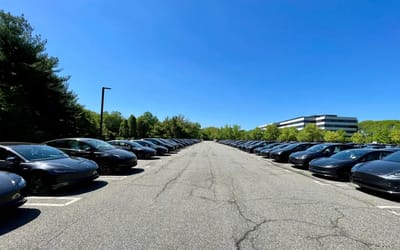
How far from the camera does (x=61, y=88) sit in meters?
23.9

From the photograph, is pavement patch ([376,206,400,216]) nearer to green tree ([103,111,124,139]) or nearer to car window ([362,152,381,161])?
car window ([362,152,381,161])

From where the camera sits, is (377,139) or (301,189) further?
(377,139)

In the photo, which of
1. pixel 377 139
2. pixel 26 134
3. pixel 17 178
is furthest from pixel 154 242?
pixel 377 139

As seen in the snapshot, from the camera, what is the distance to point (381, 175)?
700cm

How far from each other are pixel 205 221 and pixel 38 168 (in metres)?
4.92

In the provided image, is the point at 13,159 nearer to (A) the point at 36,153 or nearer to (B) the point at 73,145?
(A) the point at 36,153

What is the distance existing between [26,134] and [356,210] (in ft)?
73.2

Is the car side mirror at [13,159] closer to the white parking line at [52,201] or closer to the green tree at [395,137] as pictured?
the white parking line at [52,201]

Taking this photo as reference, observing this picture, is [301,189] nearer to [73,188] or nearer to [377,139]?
[73,188]

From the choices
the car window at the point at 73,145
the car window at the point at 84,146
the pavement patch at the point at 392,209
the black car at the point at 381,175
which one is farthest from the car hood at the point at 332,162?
the car window at the point at 73,145

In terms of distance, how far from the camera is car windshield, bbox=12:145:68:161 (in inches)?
276

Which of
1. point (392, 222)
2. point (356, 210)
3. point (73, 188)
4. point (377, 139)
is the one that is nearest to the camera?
point (392, 222)

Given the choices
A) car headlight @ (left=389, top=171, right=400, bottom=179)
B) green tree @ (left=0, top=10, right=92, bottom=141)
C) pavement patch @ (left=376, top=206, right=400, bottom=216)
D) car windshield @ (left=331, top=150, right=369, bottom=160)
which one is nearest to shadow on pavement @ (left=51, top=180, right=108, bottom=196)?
pavement patch @ (left=376, top=206, right=400, bottom=216)

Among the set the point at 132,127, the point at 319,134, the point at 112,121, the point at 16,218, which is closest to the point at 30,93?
the point at 16,218
